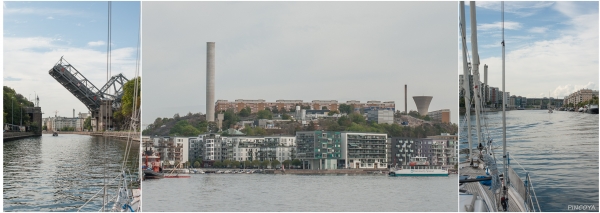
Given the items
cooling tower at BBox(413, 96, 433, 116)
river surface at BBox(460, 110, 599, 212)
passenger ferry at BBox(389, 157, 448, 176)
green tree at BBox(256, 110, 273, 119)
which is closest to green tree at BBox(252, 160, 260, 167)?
green tree at BBox(256, 110, 273, 119)

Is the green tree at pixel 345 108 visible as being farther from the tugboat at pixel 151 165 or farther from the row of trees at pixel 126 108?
the row of trees at pixel 126 108

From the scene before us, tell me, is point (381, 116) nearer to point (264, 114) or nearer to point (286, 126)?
point (286, 126)

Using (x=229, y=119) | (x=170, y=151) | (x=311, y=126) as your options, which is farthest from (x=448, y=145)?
(x=170, y=151)

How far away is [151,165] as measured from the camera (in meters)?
23.6

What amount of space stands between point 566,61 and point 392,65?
540 inches

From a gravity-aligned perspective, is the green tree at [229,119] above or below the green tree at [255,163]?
above

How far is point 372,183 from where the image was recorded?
72.4 feet

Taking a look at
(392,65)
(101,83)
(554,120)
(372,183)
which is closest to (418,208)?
(392,65)

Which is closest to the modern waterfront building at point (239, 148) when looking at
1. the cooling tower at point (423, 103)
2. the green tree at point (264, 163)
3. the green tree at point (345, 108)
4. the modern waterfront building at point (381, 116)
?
the green tree at point (264, 163)

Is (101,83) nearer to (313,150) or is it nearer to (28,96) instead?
(28,96)

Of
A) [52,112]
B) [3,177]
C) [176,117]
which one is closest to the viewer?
[3,177]

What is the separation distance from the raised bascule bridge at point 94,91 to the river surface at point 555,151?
2783mm

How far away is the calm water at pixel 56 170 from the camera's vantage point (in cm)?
440

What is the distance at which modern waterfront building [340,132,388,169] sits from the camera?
2722 cm
